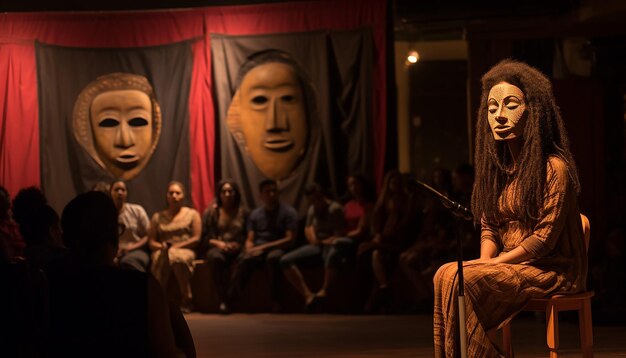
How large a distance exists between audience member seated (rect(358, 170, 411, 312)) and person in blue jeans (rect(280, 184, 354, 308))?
0.66 ft

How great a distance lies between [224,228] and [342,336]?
241cm

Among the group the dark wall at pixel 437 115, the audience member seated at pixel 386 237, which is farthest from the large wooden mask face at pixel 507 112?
the dark wall at pixel 437 115

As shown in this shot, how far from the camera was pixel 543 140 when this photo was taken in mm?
4090

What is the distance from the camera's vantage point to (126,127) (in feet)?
32.2

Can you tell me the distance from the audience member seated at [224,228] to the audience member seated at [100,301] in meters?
6.07

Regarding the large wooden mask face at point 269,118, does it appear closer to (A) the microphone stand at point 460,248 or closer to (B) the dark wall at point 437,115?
(B) the dark wall at point 437,115

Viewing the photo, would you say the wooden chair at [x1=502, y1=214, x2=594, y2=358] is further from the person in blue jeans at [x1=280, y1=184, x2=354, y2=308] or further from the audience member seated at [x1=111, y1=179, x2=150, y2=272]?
the audience member seated at [x1=111, y1=179, x2=150, y2=272]

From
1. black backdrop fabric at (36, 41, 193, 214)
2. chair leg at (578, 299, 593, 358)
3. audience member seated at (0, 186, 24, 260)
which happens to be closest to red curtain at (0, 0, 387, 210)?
black backdrop fabric at (36, 41, 193, 214)

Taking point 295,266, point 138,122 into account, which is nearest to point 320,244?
point 295,266

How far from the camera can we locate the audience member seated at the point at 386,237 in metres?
8.40

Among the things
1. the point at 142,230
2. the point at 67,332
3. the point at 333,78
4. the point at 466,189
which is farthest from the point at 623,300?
the point at 67,332

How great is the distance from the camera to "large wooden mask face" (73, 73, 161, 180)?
9.76 m

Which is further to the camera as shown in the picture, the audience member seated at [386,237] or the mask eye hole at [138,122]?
the mask eye hole at [138,122]

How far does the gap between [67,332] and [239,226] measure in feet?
20.6
